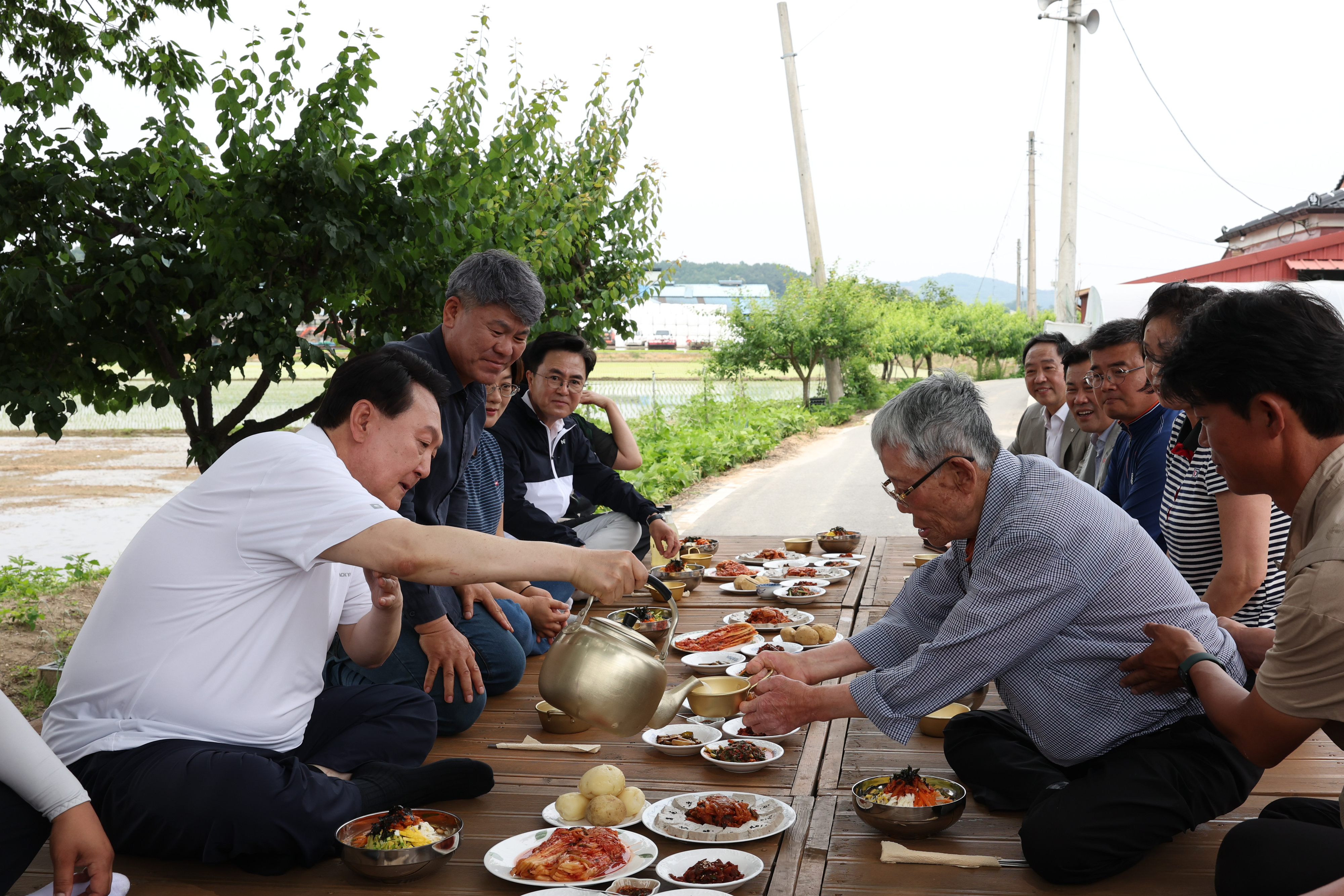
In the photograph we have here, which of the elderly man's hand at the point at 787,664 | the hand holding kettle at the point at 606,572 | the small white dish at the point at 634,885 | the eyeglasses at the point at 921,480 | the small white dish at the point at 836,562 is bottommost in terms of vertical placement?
the small white dish at the point at 836,562

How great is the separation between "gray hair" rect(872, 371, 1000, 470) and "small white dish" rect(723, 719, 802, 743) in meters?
1.05

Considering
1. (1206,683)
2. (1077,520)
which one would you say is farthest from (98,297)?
(1206,683)

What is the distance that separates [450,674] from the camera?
2.93m

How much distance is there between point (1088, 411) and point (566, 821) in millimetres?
3517

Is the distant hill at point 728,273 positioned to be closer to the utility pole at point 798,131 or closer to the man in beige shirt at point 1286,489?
the utility pole at point 798,131

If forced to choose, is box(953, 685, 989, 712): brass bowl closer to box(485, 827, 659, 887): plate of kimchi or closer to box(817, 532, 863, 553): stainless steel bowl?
box(485, 827, 659, 887): plate of kimchi

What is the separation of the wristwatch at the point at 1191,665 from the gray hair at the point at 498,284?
7.96ft

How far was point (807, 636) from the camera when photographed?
12.4 ft

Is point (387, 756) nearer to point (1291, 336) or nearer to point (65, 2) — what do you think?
point (1291, 336)

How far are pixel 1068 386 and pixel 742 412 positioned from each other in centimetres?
1249

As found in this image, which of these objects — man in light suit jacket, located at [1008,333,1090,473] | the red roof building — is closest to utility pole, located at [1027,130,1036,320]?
the red roof building

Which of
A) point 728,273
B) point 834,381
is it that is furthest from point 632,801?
point 728,273

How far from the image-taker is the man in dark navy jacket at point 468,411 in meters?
3.45

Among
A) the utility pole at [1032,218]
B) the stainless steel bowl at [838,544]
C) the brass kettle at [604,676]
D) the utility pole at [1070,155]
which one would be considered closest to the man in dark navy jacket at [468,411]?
the brass kettle at [604,676]
